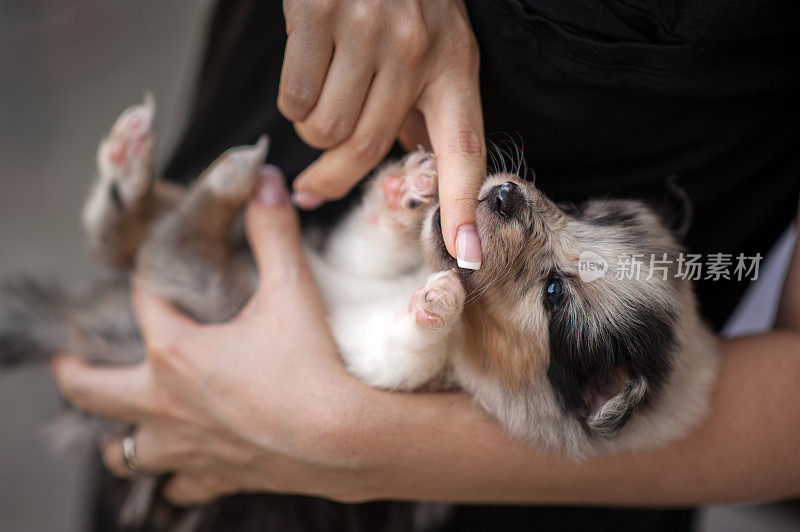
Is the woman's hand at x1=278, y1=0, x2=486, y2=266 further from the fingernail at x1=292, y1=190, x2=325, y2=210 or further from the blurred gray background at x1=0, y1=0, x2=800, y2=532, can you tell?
the blurred gray background at x1=0, y1=0, x2=800, y2=532

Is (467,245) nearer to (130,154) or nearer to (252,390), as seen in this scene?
(252,390)

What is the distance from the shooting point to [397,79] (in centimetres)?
113

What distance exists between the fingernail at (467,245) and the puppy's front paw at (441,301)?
148 millimetres

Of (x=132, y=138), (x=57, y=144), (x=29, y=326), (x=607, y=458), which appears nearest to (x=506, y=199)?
(x=607, y=458)

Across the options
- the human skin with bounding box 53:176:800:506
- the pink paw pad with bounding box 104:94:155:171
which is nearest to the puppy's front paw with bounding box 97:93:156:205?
the pink paw pad with bounding box 104:94:155:171

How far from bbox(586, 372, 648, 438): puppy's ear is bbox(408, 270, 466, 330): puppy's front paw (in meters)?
0.36

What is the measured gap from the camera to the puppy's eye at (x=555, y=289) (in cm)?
134

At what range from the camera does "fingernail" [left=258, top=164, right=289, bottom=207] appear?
1683 millimetres

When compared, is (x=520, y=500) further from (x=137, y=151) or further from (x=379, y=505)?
(x=137, y=151)

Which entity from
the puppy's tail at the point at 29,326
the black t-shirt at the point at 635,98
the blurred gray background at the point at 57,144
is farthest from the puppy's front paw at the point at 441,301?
the blurred gray background at the point at 57,144

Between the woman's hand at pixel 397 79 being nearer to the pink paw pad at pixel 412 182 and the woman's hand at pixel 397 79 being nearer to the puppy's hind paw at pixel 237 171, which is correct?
the pink paw pad at pixel 412 182

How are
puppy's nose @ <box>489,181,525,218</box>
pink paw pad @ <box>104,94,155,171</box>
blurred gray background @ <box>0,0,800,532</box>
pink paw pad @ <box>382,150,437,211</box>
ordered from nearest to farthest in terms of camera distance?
puppy's nose @ <box>489,181,525,218</box>
pink paw pad @ <box>382,150,437,211</box>
pink paw pad @ <box>104,94,155,171</box>
blurred gray background @ <box>0,0,800,532</box>

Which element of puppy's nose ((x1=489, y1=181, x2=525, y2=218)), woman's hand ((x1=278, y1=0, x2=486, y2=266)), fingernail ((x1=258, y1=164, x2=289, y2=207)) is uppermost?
woman's hand ((x1=278, y1=0, x2=486, y2=266))

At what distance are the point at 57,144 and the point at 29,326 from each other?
6.30 feet
